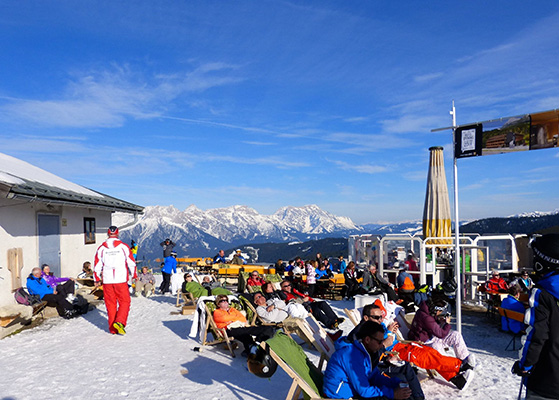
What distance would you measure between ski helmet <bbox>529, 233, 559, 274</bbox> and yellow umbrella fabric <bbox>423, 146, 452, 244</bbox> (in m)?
8.56

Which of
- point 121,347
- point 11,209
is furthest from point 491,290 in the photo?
point 11,209

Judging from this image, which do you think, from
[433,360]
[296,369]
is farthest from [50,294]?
[433,360]

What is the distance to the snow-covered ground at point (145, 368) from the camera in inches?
183

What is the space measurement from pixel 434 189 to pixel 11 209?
1029cm

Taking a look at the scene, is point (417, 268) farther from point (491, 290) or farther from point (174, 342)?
point (174, 342)

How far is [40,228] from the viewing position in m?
9.84

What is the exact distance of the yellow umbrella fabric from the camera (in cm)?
1130

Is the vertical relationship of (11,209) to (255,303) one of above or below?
above

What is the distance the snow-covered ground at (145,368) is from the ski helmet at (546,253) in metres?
2.33

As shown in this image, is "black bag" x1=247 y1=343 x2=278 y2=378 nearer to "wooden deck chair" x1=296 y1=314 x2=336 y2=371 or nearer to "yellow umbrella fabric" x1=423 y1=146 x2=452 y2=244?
"wooden deck chair" x1=296 y1=314 x2=336 y2=371

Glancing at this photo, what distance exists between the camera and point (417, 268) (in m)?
11.8

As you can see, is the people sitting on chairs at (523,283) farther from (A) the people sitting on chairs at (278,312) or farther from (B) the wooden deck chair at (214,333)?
(B) the wooden deck chair at (214,333)

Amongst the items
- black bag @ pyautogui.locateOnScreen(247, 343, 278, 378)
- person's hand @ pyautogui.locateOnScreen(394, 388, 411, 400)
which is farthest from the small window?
person's hand @ pyautogui.locateOnScreen(394, 388, 411, 400)

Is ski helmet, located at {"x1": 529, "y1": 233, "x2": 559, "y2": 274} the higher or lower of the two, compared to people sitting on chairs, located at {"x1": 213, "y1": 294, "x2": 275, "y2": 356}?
higher
